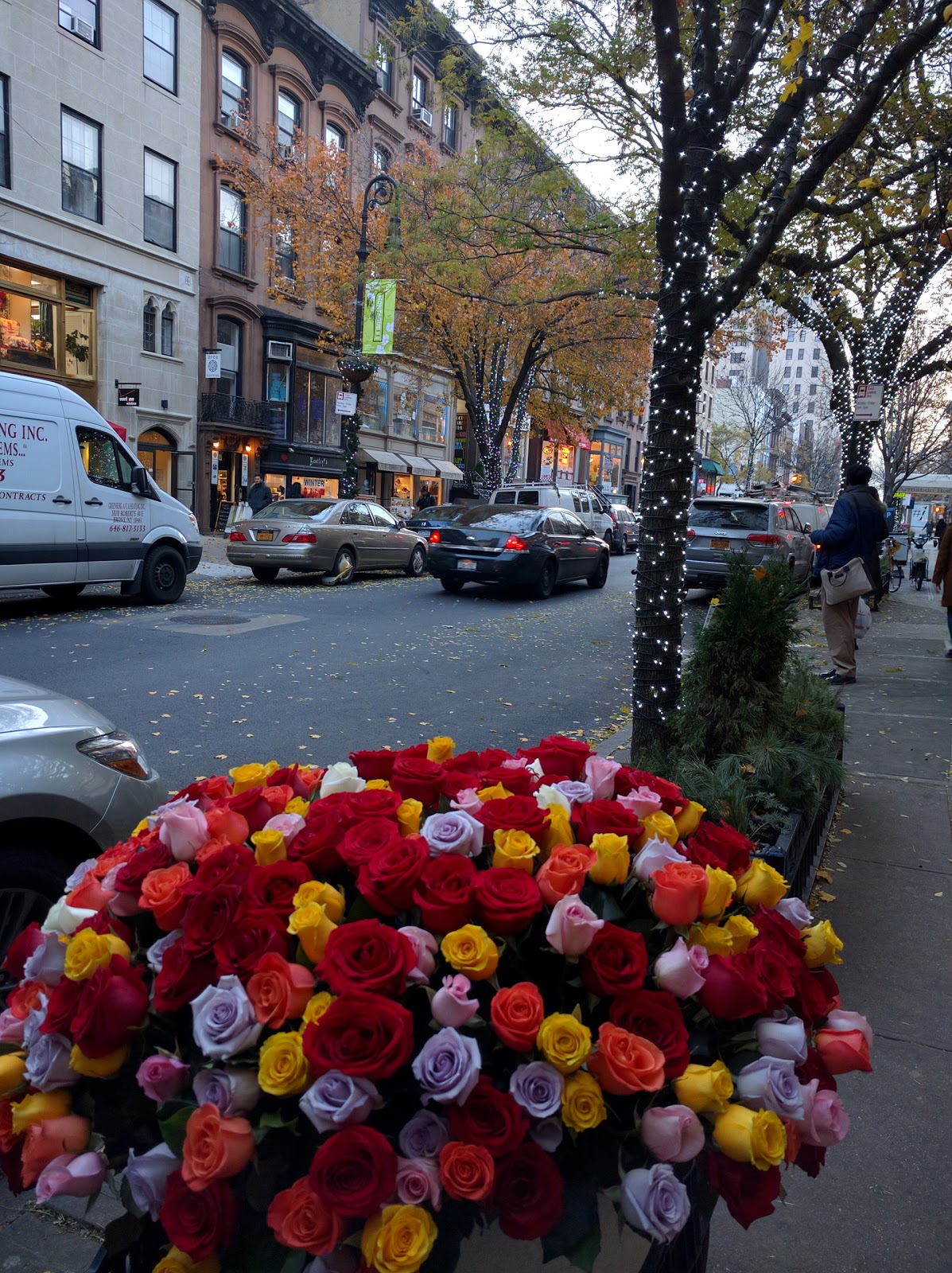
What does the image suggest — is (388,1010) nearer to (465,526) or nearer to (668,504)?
(668,504)

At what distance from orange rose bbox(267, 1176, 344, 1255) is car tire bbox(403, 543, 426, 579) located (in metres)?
18.4

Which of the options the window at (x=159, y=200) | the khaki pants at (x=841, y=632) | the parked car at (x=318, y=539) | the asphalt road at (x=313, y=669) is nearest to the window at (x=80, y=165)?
the window at (x=159, y=200)

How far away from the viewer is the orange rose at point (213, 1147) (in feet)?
4.17

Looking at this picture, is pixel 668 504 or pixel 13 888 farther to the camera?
pixel 668 504

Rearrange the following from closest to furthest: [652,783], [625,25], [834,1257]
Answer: [652,783]
[834,1257]
[625,25]

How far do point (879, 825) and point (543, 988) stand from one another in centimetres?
433

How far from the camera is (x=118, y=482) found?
12.5 metres

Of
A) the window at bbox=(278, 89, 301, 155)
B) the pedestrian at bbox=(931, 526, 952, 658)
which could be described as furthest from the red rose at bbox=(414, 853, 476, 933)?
the window at bbox=(278, 89, 301, 155)

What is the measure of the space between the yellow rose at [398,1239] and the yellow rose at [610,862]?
0.57m

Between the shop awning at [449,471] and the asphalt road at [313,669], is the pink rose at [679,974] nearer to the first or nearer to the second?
the asphalt road at [313,669]

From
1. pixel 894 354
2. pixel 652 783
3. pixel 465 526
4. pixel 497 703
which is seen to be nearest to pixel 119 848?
pixel 652 783

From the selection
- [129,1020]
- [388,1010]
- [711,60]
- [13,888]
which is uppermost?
[711,60]

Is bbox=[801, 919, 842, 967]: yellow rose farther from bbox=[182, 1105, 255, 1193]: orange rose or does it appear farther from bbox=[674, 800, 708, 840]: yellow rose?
bbox=[182, 1105, 255, 1193]: orange rose

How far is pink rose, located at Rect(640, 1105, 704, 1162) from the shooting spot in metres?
1.32
